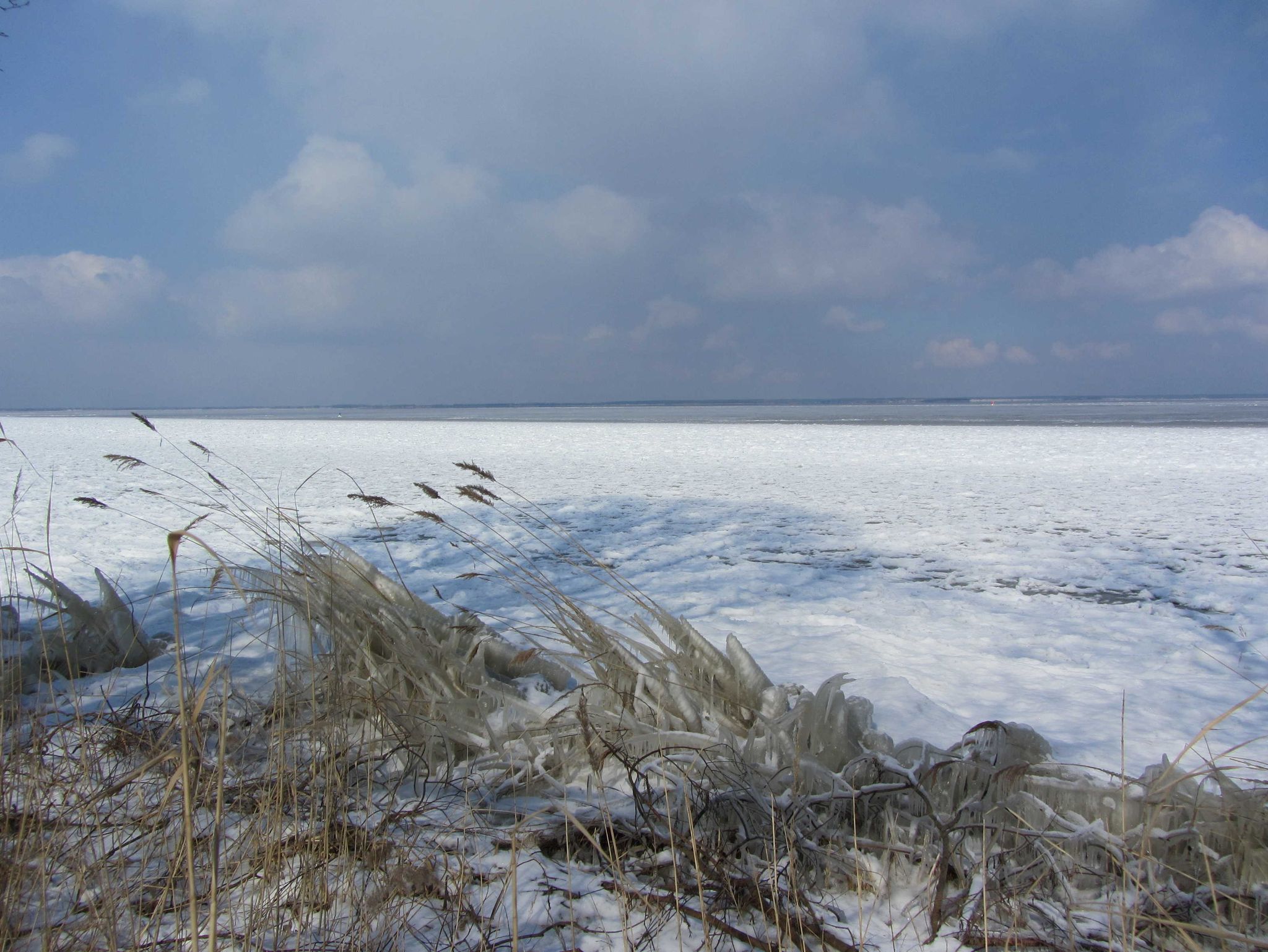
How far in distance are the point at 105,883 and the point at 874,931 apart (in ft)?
3.91

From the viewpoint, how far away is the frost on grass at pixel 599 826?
1.07 metres

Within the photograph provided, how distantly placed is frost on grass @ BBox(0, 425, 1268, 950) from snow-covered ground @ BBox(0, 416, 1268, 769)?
0.28m

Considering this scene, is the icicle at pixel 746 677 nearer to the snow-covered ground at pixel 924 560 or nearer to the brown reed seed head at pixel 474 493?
the snow-covered ground at pixel 924 560

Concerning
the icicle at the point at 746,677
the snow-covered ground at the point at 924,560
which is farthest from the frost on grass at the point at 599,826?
the snow-covered ground at the point at 924,560

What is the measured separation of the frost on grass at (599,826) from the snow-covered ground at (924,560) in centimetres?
28

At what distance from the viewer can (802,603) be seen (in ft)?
10.9

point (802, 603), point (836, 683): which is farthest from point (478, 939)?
point (802, 603)

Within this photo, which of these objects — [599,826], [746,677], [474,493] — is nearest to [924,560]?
[746,677]

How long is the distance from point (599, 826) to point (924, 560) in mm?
3337

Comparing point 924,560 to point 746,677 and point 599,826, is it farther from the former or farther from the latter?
point 599,826

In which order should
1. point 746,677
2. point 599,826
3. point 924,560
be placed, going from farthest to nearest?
point 924,560 < point 746,677 < point 599,826

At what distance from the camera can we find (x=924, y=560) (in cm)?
415

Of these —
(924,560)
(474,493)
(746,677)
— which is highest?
(474,493)

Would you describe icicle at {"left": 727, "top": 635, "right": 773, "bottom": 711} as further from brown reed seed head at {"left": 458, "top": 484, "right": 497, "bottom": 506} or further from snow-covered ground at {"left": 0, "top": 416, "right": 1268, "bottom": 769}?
brown reed seed head at {"left": 458, "top": 484, "right": 497, "bottom": 506}
